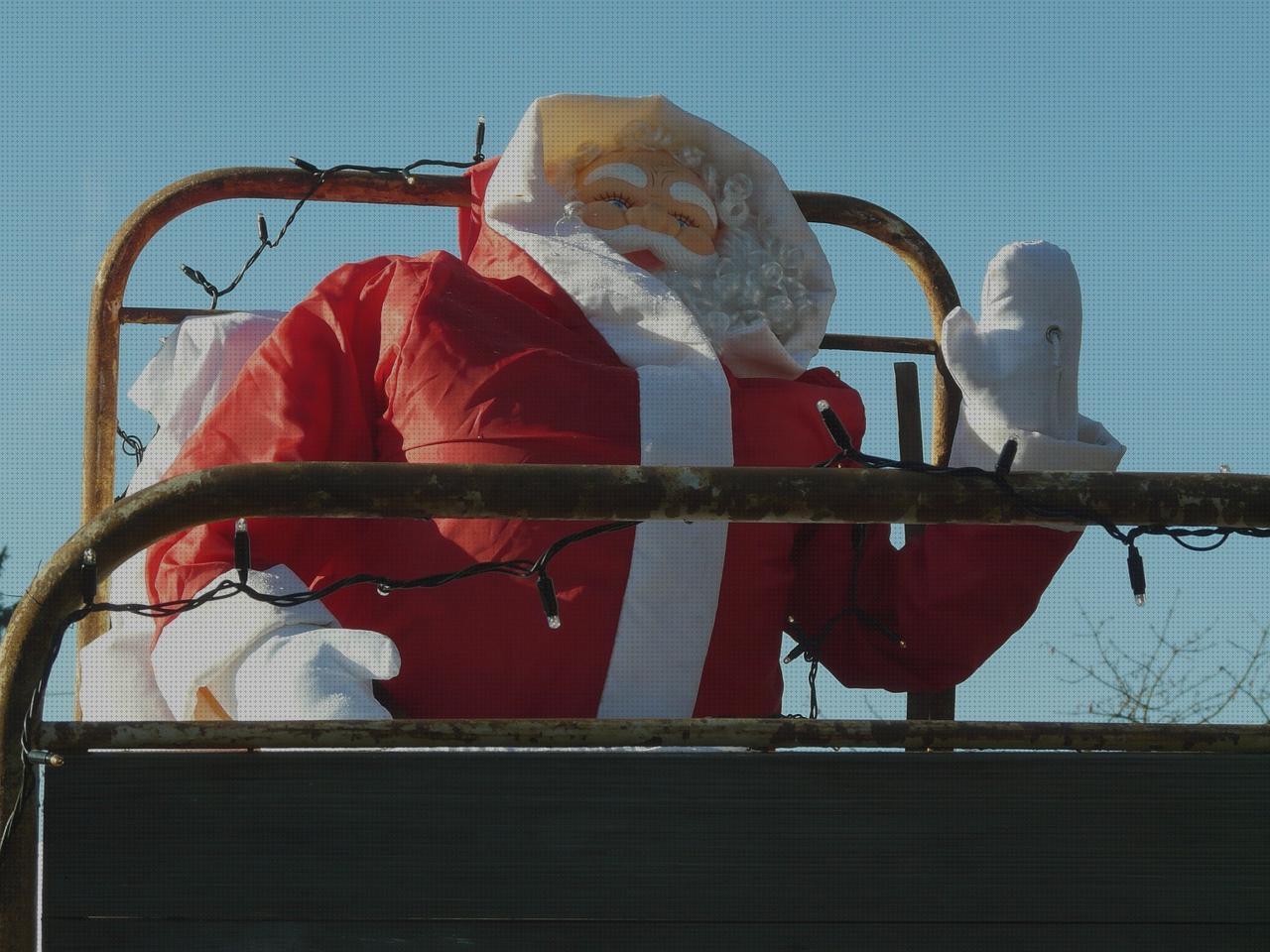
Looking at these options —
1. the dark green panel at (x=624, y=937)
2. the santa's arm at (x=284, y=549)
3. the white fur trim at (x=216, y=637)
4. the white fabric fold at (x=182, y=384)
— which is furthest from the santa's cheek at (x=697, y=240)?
the dark green panel at (x=624, y=937)

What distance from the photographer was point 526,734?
1643 millimetres

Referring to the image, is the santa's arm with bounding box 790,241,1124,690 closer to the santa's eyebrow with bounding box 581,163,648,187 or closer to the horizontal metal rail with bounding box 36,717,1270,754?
the santa's eyebrow with bounding box 581,163,648,187

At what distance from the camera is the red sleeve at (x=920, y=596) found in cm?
254

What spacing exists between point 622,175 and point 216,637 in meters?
0.99

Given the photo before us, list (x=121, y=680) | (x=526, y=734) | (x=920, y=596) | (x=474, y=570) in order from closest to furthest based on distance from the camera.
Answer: (x=526, y=734) → (x=474, y=570) → (x=121, y=680) → (x=920, y=596)

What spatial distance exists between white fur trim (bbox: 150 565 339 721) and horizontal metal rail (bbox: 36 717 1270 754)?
0.64m

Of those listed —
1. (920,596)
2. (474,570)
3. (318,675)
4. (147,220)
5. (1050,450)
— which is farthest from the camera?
(147,220)

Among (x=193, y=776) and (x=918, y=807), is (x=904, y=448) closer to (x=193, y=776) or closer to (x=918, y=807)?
(x=918, y=807)

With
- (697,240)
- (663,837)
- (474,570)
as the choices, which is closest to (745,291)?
(697,240)

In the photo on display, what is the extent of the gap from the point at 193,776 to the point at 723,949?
48cm

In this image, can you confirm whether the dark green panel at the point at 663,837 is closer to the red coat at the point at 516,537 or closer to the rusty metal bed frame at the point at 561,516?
the rusty metal bed frame at the point at 561,516

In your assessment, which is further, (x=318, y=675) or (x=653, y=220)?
(x=653, y=220)

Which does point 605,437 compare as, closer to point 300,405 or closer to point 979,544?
point 300,405

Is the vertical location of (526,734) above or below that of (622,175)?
below
